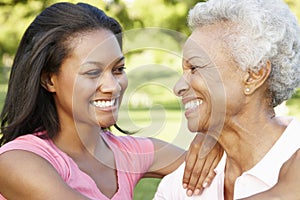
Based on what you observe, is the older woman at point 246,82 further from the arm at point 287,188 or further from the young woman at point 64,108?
the young woman at point 64,108

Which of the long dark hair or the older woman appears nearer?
the older woman

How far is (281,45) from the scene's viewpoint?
7.78 ft

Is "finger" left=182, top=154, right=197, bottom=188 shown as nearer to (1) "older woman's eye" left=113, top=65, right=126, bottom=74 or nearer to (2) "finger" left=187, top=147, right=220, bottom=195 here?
(2) "finger" left=187, top=147, right=220, bottom=195

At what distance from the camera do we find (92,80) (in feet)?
9.03

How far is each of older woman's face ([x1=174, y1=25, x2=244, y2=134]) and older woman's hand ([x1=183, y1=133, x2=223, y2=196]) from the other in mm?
200

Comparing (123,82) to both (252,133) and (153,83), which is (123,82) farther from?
(252,133)

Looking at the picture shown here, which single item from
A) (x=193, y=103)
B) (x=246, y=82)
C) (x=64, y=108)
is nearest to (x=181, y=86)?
(x=193, y=103)

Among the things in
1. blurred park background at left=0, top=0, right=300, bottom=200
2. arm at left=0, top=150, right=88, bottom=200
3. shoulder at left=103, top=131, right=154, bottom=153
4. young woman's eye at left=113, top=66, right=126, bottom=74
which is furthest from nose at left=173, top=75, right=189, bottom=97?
shoulder at left=103, top=131, right=154, bottom=153

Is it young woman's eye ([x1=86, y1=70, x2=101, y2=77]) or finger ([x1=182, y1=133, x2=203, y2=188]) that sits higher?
young woman's eye ([x1=86, y1=70, x2=101, y2=77])

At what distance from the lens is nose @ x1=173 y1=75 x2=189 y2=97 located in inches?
98.7

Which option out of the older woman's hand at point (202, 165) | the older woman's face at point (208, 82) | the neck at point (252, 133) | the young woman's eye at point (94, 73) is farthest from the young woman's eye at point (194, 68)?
the young woman's eye at point (94, 73)

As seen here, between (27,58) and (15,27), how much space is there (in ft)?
21.0

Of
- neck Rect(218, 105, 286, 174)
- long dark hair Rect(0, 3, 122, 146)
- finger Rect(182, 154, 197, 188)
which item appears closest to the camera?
neck Rect(218, 105, 286, 174)

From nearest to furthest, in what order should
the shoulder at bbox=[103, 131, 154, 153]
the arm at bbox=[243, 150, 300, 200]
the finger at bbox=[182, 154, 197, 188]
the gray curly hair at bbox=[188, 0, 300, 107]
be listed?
1. the arm at bbox=[243, 150, 300, 200]
2. the gray curly hair at bbox=[188, 0, 300, 107]
3. the finger at bbox=[182, 154, 197, 188]
4. the shoulder at bbox=[103, 131, 154, 153]
